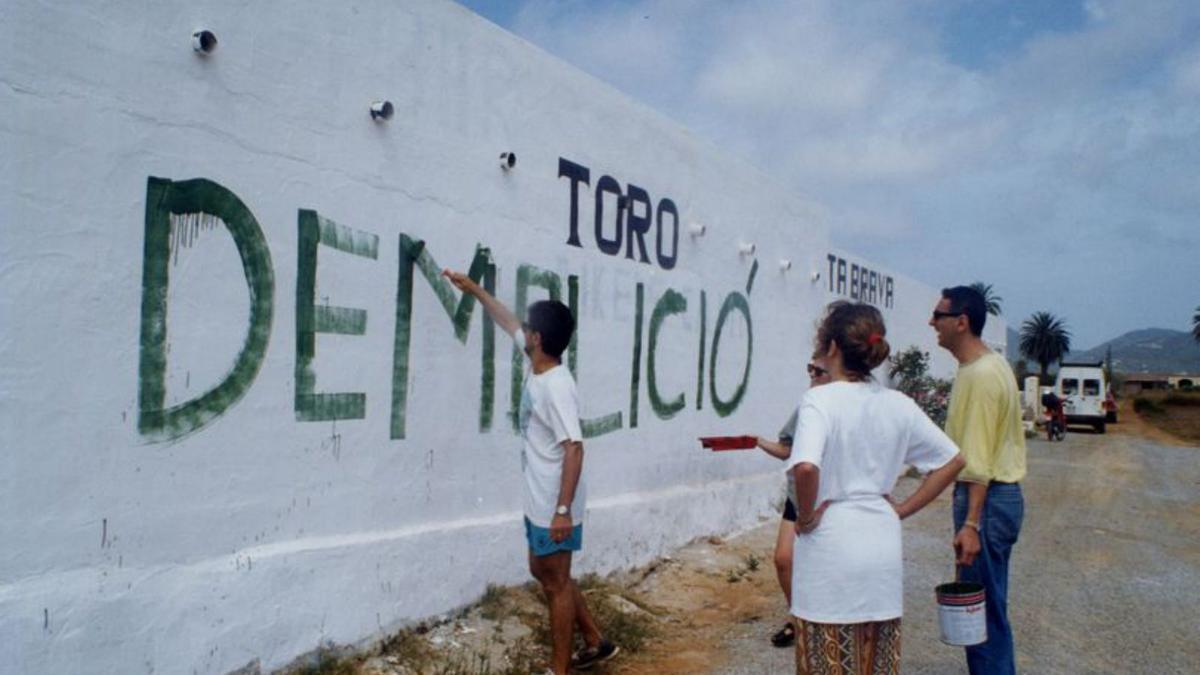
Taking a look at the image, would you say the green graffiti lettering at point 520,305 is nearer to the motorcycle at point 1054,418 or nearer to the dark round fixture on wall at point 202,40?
the dark round fixture on wall at point 202,40

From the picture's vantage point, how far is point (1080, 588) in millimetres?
6844

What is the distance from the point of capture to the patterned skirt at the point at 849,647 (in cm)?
280

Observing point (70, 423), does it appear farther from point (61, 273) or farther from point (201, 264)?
point (201, 264)

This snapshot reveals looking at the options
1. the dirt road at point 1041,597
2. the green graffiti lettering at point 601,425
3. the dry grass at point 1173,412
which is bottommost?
the dirt road at point 1041,597

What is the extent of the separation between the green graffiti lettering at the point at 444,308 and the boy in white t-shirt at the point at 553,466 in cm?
74

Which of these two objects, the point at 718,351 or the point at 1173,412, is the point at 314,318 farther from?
the point at 1173,412

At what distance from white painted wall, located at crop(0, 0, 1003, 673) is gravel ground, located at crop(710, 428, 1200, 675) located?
1.83 meters

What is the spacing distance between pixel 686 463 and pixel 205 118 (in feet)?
15.5

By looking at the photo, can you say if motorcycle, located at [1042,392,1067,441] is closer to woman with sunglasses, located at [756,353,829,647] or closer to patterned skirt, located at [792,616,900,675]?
woman with sunglasses, located at [756,353,829,647]

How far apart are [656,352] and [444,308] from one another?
2490 millimetres

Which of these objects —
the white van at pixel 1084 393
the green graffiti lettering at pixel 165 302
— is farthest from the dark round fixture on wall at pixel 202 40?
the white van at pixel 1084 393

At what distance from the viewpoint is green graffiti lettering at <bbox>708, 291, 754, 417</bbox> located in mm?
7965

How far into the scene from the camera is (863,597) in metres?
2.76

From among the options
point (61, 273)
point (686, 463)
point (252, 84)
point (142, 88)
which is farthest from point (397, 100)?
point (686, 463)
